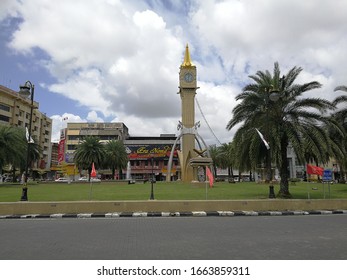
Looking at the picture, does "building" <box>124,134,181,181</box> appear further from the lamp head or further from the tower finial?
the lamp head

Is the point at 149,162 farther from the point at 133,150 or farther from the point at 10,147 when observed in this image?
the point at 10,147

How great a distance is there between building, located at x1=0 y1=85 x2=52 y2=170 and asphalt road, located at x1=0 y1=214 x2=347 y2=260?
188 ft

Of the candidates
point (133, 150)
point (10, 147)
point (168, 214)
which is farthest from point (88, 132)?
point (168, 214)

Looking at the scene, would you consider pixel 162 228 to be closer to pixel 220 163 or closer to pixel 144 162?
pixel 220 163

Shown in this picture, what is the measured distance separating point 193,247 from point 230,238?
68.4 inches

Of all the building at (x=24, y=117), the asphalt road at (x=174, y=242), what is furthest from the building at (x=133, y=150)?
the asphalt road at (x=174, y=242)

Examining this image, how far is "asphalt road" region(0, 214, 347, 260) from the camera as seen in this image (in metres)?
7.05

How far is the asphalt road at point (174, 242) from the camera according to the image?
23.1 ft

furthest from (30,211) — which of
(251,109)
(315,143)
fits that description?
(315,143)

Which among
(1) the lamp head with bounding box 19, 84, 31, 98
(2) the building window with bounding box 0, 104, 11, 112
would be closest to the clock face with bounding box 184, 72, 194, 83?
(2) the building window with bounding box 0, 104, 11, 112

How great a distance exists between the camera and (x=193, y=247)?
789cm

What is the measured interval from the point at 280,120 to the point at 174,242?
16.1m

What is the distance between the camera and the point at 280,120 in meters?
22.4

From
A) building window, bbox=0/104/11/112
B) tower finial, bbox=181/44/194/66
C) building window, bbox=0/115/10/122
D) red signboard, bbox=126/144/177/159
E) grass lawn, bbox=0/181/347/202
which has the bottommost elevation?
grass lawn, bbox=0/181/347/202
